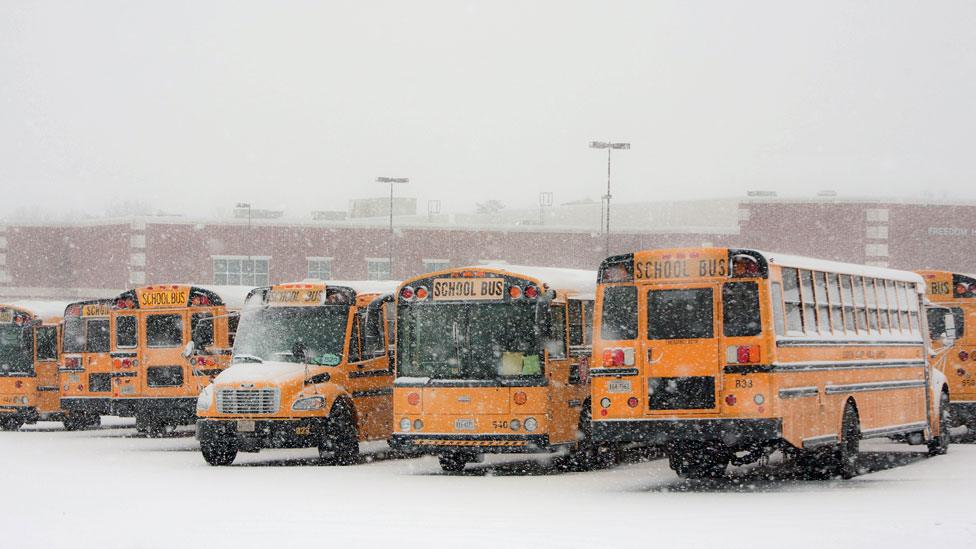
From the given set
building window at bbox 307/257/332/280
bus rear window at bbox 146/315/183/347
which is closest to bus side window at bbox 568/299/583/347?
bus rear window at bbox 146/315/183/347

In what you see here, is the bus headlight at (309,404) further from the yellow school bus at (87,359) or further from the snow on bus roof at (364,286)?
the yellow school bus at (87,359)

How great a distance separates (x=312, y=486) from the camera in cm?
1845

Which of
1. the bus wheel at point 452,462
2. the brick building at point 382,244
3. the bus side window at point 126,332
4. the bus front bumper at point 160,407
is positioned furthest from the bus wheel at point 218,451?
the brick building at point 382,244

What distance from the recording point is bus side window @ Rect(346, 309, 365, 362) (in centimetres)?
2275

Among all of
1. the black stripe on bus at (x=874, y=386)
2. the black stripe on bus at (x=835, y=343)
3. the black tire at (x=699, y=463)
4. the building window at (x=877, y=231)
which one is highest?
the building window at (x=877, y=231)

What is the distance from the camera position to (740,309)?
17.1 meters

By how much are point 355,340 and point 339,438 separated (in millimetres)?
1569

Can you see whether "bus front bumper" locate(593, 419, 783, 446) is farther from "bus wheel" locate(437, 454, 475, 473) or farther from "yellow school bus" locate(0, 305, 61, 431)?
"yellow school bus" locate(0, 305, 61, 431)

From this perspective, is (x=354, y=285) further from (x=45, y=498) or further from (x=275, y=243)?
(x=275, y=243)

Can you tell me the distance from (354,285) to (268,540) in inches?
419

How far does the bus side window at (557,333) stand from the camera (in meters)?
20.3

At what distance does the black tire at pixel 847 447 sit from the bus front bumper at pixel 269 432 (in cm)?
757

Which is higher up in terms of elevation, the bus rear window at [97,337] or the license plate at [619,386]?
the bus rear window at [97,337]

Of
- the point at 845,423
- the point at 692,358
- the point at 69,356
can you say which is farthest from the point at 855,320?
the point at 69,356
